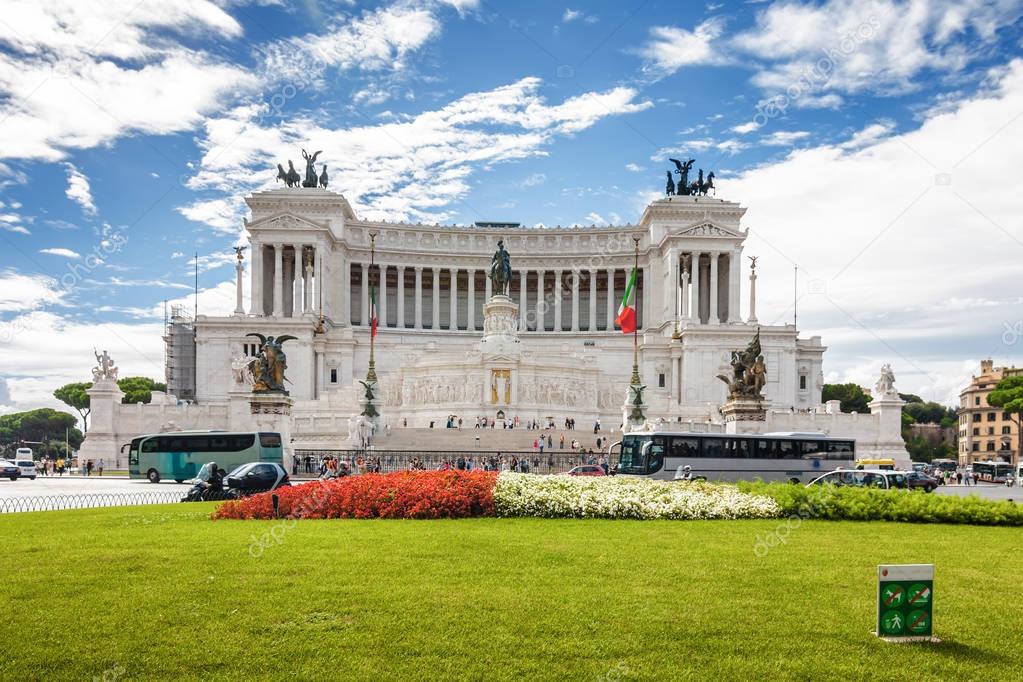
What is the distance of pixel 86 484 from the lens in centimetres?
4150

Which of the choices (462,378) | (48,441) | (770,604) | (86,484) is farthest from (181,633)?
(48,441)

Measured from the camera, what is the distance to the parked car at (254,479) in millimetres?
27406

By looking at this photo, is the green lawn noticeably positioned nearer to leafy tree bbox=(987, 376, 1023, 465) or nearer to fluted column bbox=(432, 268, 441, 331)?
leafy tree bbox=(987, 376, 1023, 465)

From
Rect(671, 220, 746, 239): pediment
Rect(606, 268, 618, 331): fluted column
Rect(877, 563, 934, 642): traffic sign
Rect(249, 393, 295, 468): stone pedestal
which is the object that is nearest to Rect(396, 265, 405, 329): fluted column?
Rect(606, 268, 618, 331): fluted column

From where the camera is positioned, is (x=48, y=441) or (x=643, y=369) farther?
(x=48, y=441)

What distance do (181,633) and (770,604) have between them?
7240 millimetres

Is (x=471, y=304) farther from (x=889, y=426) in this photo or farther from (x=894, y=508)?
(x=894, y=508)

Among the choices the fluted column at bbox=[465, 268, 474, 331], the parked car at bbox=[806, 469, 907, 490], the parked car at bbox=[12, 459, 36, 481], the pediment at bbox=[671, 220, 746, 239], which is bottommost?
the parked car at bbox=[12, 459, 36, 481]

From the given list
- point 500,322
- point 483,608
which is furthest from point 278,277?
point 483,608

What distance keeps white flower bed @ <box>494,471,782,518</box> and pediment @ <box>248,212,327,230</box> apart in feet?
253

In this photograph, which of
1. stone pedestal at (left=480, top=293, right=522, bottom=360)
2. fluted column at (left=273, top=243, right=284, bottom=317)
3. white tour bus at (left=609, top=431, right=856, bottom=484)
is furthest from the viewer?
fluted column at (left=273, top=243, right=284, bottom=317)

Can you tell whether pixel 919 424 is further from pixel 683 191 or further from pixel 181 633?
pixel 181 633

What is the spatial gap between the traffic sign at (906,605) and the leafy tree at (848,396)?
119023 mm

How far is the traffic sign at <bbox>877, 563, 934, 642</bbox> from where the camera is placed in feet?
31.5
